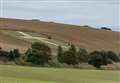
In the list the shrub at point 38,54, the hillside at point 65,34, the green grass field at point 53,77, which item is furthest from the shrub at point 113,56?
the green grass field at point 53,77

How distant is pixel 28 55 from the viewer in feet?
120

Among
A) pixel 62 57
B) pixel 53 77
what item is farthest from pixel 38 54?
pixel 53 77

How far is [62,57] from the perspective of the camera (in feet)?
123

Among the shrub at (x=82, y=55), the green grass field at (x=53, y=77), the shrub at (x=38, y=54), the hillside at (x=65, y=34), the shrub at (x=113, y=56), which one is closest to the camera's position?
the green grass field at (x=53, y=77)

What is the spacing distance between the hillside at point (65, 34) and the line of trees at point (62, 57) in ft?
6.68

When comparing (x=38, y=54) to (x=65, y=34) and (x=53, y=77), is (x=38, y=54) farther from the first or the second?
(x=53, y=77)

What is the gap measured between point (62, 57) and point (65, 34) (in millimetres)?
6616

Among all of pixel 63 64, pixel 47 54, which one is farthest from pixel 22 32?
pixel 63 64

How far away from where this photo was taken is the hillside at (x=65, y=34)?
40.2 metres

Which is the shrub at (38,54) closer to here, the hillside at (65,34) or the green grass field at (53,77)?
the hillside at (65,34)

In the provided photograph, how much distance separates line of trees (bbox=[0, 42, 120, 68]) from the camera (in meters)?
34.4

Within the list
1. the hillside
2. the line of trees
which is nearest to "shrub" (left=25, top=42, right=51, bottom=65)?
the line of trees

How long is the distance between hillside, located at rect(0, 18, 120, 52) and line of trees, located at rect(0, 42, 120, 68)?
204 centimetres

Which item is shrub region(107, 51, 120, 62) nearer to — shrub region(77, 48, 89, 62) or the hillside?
shrub region(77, 48, 89, 62)
